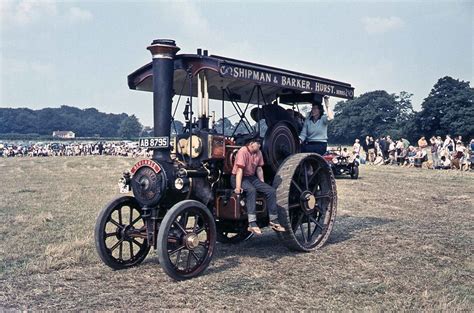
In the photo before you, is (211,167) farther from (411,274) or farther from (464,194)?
(464,194)

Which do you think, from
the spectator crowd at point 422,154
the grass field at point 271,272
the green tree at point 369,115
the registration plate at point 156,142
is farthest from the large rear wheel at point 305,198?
the green tree at point 369,115

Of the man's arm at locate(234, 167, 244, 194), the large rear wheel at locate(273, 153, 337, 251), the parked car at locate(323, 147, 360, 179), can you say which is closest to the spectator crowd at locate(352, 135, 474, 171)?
the parked car at locate(323, 147, 360, 179)

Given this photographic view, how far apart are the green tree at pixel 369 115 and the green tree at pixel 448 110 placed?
19.7m

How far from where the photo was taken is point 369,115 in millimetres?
76250

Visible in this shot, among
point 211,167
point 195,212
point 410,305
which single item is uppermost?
point 211,167

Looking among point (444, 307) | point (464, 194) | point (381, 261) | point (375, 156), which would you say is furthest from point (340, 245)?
point (375, 156)

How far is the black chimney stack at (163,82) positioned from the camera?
6.50 meters

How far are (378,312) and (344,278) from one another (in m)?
1.23

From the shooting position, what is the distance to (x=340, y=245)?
8.00m

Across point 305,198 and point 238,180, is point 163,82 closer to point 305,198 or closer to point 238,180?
point 238,180

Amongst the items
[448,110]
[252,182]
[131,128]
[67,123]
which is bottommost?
[252,182]

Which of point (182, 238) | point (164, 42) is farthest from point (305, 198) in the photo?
point (164, 42)

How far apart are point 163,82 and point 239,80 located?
1.28m

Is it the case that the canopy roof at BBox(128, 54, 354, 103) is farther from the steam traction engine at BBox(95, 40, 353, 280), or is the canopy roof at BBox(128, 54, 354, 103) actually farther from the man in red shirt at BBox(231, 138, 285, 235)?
the man in red shirt at BBox(231, 138, 285, 235)
